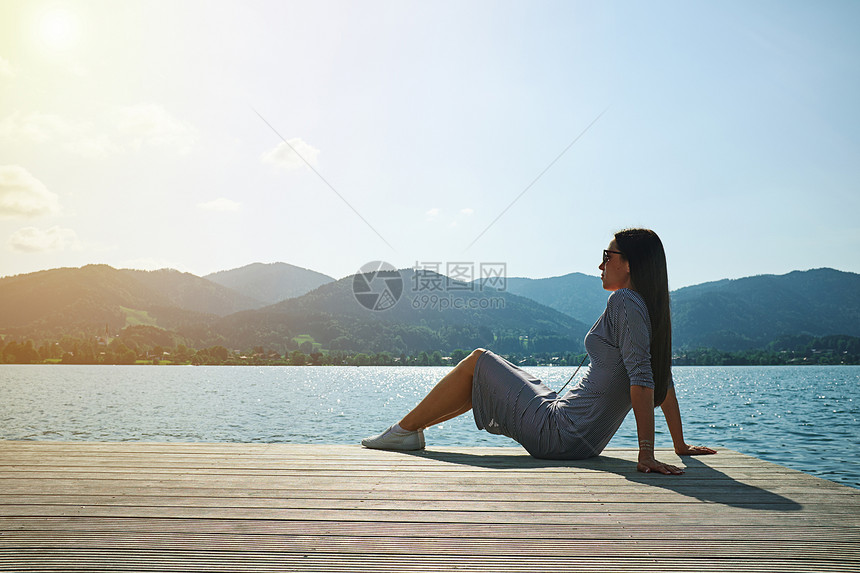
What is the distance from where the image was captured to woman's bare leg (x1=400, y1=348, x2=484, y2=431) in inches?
155

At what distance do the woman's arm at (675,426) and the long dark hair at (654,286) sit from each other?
11.7 inches

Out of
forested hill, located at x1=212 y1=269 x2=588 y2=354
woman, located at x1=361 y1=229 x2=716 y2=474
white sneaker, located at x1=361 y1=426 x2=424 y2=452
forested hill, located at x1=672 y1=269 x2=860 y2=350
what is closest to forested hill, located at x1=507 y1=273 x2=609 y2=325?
forested hill, located at x1=672 y1=269 x2=860 y2=350

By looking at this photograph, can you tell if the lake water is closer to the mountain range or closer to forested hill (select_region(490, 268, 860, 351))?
the mountain range

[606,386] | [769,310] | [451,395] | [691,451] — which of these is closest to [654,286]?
[606,386]

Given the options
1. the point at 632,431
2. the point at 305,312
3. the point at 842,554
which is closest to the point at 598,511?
the point at 842,554

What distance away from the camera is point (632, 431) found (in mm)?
19750

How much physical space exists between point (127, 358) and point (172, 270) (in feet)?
322

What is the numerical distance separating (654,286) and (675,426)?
107 centimetres

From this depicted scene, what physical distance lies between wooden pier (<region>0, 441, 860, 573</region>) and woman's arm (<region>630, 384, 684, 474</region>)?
12 centimetres

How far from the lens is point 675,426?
154 inches

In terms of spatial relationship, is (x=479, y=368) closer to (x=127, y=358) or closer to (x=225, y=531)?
(x=225, y=531)

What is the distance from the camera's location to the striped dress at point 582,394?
338cm

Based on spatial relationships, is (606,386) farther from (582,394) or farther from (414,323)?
(414,323)

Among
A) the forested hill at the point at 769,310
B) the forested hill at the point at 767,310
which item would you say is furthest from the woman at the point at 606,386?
the forested hill at the point at 767,310
